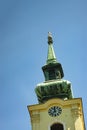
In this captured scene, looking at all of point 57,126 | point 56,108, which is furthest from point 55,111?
point 57,126

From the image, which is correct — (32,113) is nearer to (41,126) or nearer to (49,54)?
(41,126)

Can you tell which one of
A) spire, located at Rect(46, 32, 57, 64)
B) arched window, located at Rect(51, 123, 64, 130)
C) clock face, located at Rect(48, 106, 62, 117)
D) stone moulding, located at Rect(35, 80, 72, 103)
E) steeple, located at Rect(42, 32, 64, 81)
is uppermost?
spire, located at Rect(46, 32, 57, 64)

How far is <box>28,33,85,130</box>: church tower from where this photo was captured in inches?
1438

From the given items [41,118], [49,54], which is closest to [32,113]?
[41,118]

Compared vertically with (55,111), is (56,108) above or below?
above

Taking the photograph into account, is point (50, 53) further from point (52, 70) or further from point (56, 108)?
point (56, 108)

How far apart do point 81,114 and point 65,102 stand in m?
1.49

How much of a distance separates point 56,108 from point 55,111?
0.40m

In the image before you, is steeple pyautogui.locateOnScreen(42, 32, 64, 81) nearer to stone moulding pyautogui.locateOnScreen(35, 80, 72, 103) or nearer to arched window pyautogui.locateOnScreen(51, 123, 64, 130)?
stone moulding pyautogui.locateOnScreen(35, 80, 72, 103)

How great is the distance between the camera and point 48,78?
133 feet

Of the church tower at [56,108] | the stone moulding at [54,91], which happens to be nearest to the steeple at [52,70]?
the church tower at [56,108]

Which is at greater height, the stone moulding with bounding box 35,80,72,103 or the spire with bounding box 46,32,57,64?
the spire with bounding box 46,32,57,64

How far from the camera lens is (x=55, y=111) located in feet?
122

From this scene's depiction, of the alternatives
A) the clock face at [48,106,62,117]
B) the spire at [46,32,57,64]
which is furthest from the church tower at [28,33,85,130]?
the spire at [46,32,57,64]
